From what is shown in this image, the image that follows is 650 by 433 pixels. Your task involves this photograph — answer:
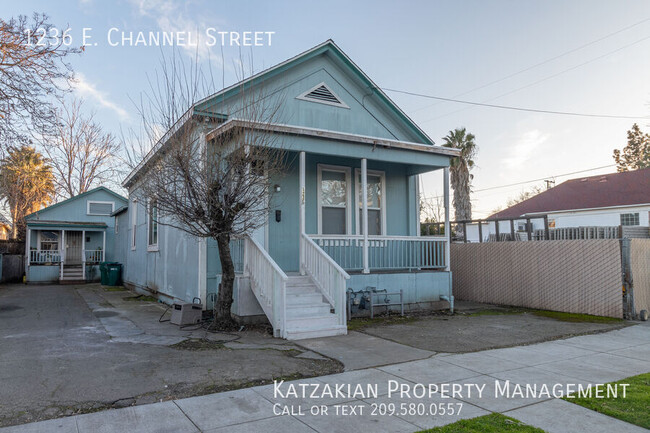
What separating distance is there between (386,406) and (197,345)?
141 inches

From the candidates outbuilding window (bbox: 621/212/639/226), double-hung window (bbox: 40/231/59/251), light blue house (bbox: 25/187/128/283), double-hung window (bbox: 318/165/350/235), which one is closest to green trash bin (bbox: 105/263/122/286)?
light blue house (bbox: 25/187/128/283)

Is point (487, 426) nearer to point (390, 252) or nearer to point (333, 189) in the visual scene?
point (390, 252)

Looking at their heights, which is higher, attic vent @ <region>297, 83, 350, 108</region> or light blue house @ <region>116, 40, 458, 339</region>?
attic vent @ <region>297, 83, 350, 108</region>

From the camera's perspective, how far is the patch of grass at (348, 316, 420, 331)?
27.8ft

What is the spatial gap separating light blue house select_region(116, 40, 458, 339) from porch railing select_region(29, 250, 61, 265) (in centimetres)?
1116

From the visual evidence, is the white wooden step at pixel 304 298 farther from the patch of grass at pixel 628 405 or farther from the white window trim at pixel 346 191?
the patch of grass at pixel 628 405

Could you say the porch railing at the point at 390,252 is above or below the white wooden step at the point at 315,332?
above

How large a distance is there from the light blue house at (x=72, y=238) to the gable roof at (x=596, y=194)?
2469 cm

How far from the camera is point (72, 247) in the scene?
22578mm

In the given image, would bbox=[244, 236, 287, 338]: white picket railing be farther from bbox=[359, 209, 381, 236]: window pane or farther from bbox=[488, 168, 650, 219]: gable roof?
bbox=[488, 168, 650, 219]: gable roof

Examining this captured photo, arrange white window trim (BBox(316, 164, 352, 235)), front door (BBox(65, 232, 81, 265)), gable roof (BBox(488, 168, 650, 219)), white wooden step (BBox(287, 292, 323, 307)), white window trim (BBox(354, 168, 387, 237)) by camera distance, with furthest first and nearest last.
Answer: gable roof (BBox(488, 168, 650, 219))
front door (BBox(65, 232, 81, 265))
white window trim (BBox(354, 168, 387, 237))
white window trim (BBox(316, 164, 352, 235))
white wooden step (BBox(287, 292, 323, 307))

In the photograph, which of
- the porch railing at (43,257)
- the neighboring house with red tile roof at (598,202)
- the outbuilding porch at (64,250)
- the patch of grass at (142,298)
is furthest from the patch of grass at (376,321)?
the porch railing at (43,257)

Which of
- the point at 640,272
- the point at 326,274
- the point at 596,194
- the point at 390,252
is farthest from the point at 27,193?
the point at 596,194

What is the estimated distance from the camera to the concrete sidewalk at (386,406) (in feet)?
12.0
